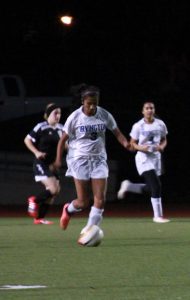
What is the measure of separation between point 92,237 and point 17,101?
20.4 metres

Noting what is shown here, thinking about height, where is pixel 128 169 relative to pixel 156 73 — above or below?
below

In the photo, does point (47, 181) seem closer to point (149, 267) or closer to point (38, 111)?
point (149, 267)

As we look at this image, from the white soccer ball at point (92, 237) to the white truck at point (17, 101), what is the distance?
1939 cm

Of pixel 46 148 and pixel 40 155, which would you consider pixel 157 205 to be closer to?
pixel 46 148

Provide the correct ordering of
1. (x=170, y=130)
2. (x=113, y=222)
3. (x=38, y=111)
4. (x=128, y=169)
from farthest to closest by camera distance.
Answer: (x=38, y=111) < (x=170, y=130) < (x=128, y=169) < (x=113, y=222)

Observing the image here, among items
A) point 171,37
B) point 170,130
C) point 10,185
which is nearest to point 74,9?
point 171,37

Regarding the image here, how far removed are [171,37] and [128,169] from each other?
8.38 m

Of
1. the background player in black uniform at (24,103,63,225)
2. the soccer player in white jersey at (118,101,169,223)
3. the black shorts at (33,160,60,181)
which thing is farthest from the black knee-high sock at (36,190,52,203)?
the soccer player in white jersey at (118,101,169,223)

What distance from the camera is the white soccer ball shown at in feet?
46.7

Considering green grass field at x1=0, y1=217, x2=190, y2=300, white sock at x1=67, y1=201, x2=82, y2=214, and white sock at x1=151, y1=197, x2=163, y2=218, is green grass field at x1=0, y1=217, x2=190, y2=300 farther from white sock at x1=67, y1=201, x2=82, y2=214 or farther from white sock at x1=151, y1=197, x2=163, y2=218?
white sock at x1=151, y1=197, x2=163, y2=218

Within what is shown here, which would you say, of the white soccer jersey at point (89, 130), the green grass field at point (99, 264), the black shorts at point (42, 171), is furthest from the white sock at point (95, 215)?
the black shorts at point (42, 171)

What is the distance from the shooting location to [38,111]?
34500 mm

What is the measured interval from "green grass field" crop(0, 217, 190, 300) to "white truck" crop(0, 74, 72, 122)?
52.6 ft

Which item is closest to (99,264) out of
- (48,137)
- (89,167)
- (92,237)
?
(92,237)
